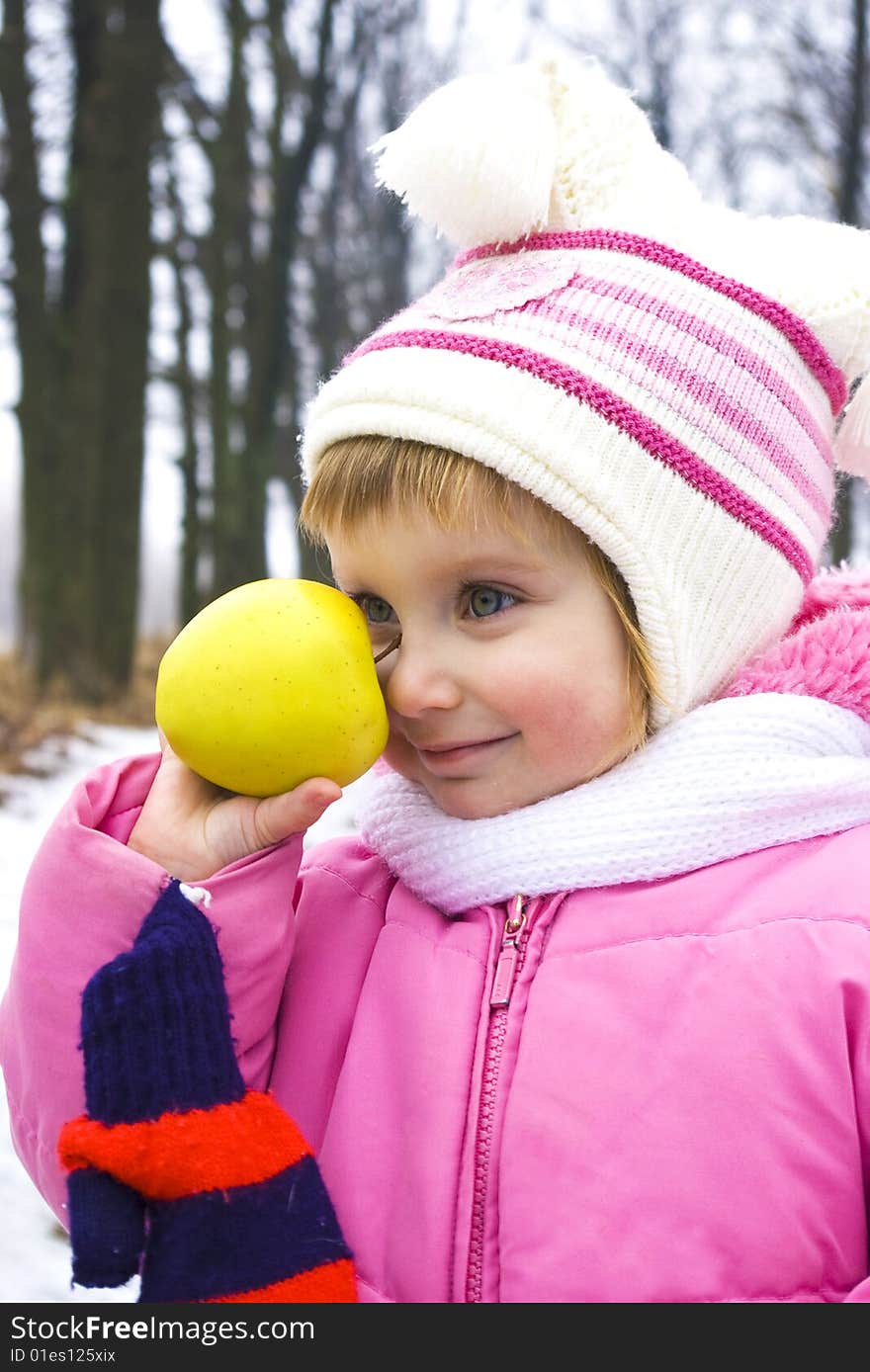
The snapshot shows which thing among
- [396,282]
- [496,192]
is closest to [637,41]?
[396,282]

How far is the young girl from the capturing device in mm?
1418

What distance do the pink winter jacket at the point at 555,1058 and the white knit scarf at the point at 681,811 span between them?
0.03 meters

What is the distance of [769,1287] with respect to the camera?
1385 mm

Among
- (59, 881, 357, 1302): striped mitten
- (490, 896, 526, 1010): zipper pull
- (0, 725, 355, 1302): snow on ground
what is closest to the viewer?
(59, 881, 357, 1302): striped mitten

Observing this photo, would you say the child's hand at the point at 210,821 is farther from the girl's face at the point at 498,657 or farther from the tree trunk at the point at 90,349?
the tree trunk at the point at 90,349

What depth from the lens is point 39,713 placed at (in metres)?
7.64

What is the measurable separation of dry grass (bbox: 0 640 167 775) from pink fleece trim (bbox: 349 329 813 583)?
4.82 meters

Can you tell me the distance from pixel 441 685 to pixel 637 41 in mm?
13230

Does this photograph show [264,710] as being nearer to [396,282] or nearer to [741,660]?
[741,660]

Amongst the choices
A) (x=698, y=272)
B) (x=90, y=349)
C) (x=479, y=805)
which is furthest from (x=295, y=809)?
(x=90, y=349)

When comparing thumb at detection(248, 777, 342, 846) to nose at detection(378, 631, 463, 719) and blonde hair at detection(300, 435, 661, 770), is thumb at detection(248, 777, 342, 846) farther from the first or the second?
blonde hair at detection(300, 435, 661, 770)

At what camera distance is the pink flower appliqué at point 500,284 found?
1.72m

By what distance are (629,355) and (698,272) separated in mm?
Answer: 197

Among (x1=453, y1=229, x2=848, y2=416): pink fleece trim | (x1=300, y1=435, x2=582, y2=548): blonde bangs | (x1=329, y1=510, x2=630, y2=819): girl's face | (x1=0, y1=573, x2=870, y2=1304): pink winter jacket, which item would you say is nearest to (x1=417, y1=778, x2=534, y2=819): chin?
(x1=329, y1=510, x2=630, y2=819): girl's face
